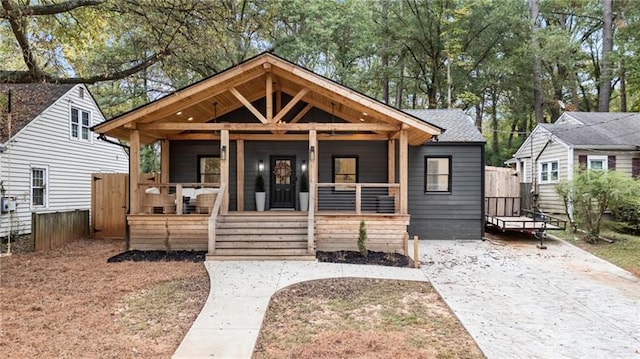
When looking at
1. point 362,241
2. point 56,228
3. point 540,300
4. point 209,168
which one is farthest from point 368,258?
point 56,228

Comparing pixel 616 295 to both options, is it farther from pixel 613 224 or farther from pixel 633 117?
pixel 633 117

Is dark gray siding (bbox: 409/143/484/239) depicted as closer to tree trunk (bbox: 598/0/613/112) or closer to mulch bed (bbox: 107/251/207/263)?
mulch bed (bbox: 107/251/207/263)

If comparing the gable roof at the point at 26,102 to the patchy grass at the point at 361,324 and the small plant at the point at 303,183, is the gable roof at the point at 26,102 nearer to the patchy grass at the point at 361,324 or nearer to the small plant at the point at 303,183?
the small plant at the point at 303,183

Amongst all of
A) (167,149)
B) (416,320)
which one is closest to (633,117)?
(416,320)

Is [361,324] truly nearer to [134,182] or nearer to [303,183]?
[134,182]

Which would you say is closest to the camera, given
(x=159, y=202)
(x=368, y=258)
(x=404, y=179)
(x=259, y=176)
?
(x=368, y=258)

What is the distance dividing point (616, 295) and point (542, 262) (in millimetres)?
2560

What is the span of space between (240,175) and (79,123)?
24.9ft

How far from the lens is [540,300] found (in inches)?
236

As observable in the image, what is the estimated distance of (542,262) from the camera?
8.90 meters

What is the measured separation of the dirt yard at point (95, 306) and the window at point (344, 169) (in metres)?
5.80

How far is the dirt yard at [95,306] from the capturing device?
13.1ft

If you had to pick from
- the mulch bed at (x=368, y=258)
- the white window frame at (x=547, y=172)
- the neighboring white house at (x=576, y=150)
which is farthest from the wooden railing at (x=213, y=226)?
the white window frame at (x=547, y=172)

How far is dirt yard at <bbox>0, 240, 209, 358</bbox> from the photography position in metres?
3.99
